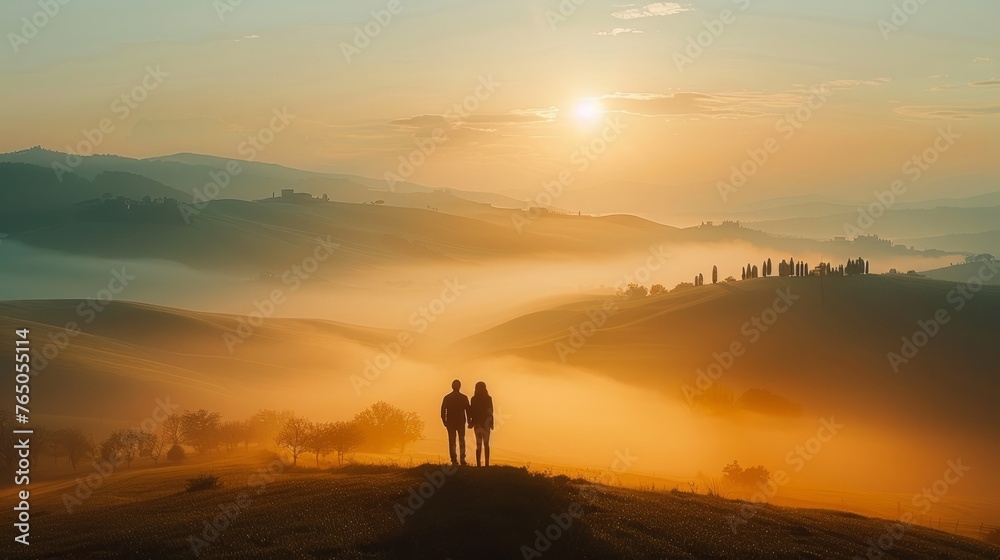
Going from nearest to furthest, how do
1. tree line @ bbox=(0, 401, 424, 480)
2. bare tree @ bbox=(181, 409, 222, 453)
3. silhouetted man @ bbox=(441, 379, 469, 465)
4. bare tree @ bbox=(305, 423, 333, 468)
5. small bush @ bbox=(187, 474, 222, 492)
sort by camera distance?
1. silhouetted man @ bbox=(441, 379, 469, 465)
2. small bush @ bbox=(187, 474, 222, 492)
3. bare tree @ bbox=(305, 423, 333, 468)
4. tree line @ bbox=(0, 401, 424, 480)
5. bare tree @ bbox=(181, 409, 222, 453)

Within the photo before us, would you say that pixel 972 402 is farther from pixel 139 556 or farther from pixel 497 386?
pixel 139 556

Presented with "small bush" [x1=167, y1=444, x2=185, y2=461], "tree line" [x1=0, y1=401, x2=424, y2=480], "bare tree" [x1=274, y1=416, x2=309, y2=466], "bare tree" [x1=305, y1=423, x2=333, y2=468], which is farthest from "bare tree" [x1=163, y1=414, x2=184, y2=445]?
"bare tree" [x1=305, y1=423, x2=333, y2=468]

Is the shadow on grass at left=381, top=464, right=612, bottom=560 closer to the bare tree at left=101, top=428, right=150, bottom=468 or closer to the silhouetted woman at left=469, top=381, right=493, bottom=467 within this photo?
the silhouetted woman at left=469, top=381, right=493, bottom=467

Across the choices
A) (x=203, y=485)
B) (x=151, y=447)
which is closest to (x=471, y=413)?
(x=203, y=485)

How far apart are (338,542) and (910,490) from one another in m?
64.4

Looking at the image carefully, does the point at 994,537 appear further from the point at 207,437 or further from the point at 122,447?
the point at 122,447

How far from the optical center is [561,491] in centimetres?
2212

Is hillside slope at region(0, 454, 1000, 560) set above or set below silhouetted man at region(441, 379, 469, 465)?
below

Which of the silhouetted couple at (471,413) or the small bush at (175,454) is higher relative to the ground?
the silhouetted couple at (471,413)

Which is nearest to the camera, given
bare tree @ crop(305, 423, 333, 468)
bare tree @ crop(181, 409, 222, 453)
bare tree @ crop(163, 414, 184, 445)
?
bare tree @ crop(305, 423, 333, 468)

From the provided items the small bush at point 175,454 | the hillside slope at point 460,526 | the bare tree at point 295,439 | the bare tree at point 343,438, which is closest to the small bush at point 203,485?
the hillside slope at point 460,526

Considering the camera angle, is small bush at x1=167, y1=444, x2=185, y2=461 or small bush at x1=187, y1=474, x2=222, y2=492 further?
small bush at x1=167, y1=444, x2=185, y2=461

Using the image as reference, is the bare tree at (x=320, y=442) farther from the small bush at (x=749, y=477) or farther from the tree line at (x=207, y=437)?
the small bush at (x=749, y=477)

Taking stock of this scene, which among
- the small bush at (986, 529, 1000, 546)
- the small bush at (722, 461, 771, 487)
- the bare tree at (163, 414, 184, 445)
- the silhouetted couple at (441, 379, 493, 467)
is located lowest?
the small bush at (722, 461, 771, 487)
